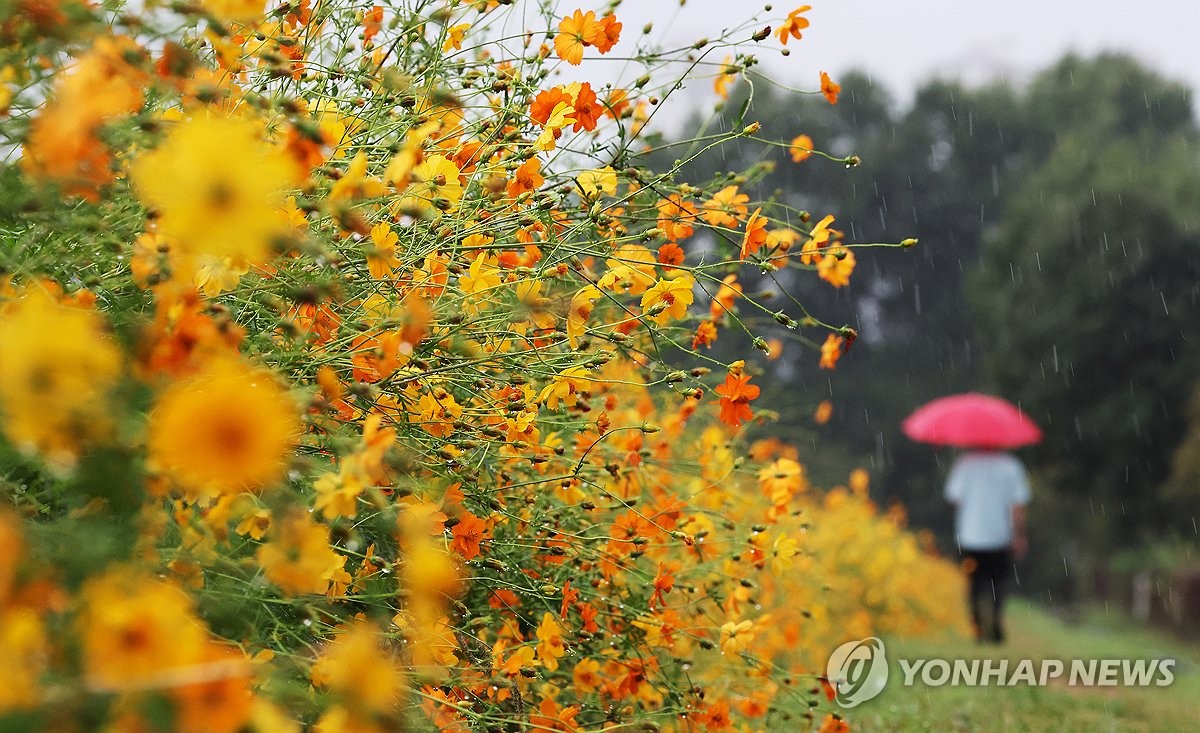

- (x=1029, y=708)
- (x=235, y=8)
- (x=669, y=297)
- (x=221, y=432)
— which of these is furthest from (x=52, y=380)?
(x=1029, y=708)

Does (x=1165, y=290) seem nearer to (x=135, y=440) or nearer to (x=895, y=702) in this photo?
(x=895, y=702)

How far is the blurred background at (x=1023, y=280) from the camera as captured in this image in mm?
11242

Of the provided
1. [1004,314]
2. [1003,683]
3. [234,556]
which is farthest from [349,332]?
[1004,314]

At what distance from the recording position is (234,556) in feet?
4.32

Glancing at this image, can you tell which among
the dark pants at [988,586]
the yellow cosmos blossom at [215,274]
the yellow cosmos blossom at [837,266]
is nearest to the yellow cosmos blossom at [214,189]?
the yellow cosmos blossom at [215,274]

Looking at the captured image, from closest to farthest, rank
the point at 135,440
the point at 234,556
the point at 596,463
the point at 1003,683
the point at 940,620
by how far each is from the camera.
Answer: the point at 135,440, the point at 234,556, the point at 596,463, the point at 1003,683, the point at 940,620

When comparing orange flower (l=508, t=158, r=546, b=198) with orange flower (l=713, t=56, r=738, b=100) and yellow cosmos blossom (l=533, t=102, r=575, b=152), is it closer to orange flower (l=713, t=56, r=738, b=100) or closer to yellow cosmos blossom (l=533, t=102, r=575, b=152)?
yellow cosmos blossom (l=533, t=102, r=575, b=152)

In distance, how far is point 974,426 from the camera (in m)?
7.88

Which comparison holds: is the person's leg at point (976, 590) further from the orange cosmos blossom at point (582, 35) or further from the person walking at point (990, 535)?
the orange cosmos blossom at point (582, 35)

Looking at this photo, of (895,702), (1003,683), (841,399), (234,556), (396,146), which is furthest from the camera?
(841,399)

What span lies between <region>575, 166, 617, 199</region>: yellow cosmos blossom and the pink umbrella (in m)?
6.52

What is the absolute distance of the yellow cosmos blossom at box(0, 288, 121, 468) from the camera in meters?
0.73

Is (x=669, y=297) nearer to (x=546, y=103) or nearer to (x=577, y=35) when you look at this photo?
(x=546, y=103)

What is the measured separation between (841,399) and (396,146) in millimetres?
18095
